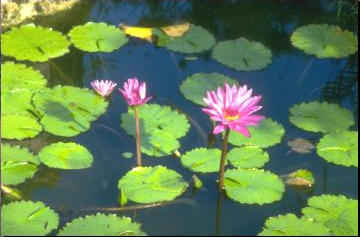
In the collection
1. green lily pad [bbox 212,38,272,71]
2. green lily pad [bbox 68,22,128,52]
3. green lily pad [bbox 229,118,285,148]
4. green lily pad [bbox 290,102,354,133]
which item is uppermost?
green lily pad [bbox 68,22,128,52]

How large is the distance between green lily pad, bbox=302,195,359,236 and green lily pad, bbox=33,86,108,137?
1.00 m

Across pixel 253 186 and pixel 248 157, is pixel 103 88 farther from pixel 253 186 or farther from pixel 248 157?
pixel 253 186

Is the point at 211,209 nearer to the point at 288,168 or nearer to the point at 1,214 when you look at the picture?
the point at 288,168

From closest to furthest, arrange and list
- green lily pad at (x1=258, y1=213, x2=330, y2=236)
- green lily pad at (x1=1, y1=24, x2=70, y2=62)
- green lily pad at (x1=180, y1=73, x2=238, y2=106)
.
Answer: green lily pad at (x1=258, y1=213, x2=330, y2=236) → green lily pad at (x1=180, y1=73, x2=238, y2=106) → green lily pad at (x1=1, y1=24, x2=70, y2=62)

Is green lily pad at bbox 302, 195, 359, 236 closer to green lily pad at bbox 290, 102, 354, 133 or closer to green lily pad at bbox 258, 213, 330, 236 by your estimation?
green lily pad at bbox 258, 213, 330, 236

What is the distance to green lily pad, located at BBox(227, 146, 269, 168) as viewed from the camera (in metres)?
2.76

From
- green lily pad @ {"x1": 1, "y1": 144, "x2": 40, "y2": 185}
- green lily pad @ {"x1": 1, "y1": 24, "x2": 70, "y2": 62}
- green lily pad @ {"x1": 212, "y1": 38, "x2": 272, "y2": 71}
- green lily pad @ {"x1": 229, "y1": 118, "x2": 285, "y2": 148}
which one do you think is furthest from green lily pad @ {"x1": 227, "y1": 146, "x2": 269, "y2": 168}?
green lily pad @ {"x1": 1, "y1": 24, "x2": 70, "y2": 62}

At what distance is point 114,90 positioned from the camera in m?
3.24

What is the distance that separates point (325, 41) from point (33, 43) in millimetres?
1532

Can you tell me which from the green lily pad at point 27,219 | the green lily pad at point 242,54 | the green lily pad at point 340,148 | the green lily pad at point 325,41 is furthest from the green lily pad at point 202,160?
the green lily pad at point 325,41

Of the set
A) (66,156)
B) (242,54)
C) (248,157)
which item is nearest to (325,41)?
(242,54)

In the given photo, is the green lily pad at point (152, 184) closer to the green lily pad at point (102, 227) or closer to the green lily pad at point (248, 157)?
the green lily pad at point (102, 227)

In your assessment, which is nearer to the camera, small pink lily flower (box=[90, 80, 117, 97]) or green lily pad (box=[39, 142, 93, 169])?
green lily pad (box=[39, 142, 93, 169])

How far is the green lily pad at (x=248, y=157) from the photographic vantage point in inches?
109
